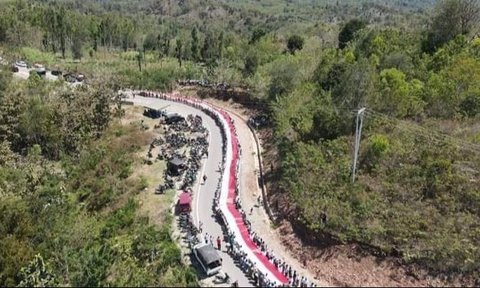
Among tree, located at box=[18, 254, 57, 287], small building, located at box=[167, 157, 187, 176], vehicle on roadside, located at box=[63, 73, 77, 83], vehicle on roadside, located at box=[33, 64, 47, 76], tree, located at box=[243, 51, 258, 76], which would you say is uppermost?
tree, located at box=[243, 51, 258, 76]

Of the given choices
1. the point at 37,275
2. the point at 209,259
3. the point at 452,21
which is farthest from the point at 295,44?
the point at 37,275

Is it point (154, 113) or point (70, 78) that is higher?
point (70, 78)

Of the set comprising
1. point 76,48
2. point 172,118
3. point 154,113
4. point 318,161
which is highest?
point 76,48

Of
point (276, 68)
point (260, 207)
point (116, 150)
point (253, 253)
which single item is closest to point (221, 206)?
point (260, 207)

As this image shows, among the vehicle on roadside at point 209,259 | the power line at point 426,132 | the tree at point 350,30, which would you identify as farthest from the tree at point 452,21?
the vehicle on roadside at point 209,259

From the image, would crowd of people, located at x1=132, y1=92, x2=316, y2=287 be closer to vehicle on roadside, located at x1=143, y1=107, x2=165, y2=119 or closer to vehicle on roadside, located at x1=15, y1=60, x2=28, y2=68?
vehicle on roadside, located at x1=143, y1=107, x2=165, y2=119

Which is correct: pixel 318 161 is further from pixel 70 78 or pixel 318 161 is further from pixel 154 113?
pixel 70 78

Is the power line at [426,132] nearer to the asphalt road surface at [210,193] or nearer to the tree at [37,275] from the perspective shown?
the asphalt road surface at [210,193]

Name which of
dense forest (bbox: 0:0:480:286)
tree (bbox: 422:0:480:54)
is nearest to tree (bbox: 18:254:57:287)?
dense forest (bbox: 0:0:480:286)
